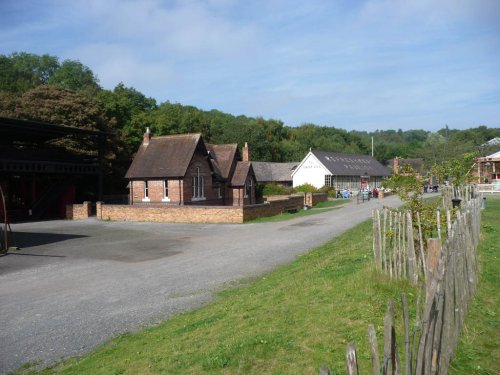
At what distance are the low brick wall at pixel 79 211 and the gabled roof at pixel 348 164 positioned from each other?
37258 mm

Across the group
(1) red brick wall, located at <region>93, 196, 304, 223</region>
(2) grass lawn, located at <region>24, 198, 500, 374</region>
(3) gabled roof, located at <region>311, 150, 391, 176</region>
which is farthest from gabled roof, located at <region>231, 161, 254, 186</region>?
(2) grass lawn, located at <region>24, 198, 500, 374</region>

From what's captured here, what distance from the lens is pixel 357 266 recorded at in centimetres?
1038

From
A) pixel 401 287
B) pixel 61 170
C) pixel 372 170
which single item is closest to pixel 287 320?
pixel 401 287

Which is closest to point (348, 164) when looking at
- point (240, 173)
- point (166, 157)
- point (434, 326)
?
point (240, 173)

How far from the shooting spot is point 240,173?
141 ft

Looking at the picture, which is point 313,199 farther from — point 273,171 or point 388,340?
point 388,340

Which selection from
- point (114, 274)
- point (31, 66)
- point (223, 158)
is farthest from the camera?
point (31, 66)

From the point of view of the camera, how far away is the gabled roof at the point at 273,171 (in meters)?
67.2

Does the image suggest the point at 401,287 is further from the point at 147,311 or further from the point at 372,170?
the point at 372,170

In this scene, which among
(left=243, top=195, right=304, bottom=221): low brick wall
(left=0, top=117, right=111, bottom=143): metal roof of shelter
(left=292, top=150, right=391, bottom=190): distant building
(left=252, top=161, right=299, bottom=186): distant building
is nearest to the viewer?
(left=0, top=117, right=111, bottom=143): metal roof of shelter

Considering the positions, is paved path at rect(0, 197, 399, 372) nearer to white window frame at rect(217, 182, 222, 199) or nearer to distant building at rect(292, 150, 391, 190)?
white window frame at rect(217, 182, 222, 199)

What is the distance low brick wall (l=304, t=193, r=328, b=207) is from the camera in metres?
41.4

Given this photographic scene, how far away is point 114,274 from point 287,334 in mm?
9040

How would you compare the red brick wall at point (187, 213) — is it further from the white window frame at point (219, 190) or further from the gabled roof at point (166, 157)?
the white window frame at point (219, 190)
